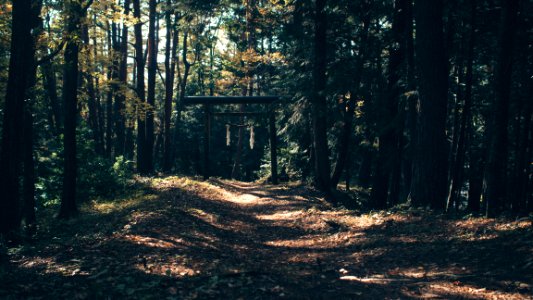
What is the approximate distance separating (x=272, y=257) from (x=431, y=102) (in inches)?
229

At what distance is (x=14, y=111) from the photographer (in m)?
A: 10.0

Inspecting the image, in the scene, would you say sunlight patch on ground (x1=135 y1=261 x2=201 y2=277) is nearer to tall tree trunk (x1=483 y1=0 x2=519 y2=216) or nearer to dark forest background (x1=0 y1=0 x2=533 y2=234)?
dark forest background (x1=0 y1=0 x2=533 y2=234)

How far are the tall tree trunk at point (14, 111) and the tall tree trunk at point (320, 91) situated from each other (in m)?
10.1

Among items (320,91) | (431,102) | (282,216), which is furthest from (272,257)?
(320,91)

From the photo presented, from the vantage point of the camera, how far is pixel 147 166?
2447 centimetres

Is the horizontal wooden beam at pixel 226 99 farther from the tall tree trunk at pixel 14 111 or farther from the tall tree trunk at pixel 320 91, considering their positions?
the tall tree trunk at pixel 14 111

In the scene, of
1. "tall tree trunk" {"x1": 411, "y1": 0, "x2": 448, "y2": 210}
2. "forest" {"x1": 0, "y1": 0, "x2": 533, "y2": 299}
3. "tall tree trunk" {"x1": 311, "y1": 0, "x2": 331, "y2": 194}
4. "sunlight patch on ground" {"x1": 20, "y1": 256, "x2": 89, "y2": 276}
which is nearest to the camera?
"forest" {"x1": 0, "y1": 0, "x2": 533, "y2": 299}

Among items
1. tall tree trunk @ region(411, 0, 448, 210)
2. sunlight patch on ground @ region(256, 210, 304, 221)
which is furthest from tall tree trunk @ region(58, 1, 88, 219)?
tall tree trunk @ region(411, 0, 448, 210)

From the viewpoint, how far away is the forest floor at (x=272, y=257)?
20.0 feet

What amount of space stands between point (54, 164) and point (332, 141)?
14.5 meters

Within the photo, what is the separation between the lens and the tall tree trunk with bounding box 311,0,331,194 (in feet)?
57.1

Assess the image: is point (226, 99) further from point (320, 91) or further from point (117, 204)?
point (117, 204)

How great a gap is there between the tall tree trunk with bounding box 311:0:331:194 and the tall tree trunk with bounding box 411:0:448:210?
551 cm

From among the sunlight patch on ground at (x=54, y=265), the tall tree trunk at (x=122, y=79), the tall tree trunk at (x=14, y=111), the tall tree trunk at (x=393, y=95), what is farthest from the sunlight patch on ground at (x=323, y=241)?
the tall tree trunk at (x=122, y=79)
